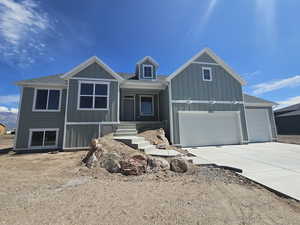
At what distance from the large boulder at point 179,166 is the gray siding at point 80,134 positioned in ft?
19.9

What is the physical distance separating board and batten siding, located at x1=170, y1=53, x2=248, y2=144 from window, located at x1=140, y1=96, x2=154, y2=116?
2.90m

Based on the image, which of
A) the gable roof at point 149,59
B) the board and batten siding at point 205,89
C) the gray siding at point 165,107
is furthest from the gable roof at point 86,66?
the board and batten siding at point 205,89

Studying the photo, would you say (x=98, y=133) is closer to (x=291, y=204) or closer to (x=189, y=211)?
(x=189, y=211)

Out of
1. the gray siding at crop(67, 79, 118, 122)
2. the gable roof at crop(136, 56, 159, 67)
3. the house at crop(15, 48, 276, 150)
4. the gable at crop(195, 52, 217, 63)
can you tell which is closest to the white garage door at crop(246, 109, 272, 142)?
the house at crop(15, 48, 276, 150)

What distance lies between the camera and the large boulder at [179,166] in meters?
4.94

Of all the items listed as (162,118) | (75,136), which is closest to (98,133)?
(75,136)

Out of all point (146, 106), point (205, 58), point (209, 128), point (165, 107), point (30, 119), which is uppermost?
point (205, 58)

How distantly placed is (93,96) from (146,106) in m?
4.68

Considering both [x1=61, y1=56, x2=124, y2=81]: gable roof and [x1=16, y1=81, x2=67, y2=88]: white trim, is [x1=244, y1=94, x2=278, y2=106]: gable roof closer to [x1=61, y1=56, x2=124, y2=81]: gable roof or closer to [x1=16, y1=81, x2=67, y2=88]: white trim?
[x1=61, y1=56, x2=124, y2=81]: gable roof

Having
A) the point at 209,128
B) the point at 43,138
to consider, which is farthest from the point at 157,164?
the point at 43,138

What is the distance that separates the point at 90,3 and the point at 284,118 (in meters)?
29.9

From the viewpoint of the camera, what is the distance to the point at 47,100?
1008 centimetres

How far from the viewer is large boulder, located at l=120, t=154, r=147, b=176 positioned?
4855 mm

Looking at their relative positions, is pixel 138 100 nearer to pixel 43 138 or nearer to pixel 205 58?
pixel 205 58
